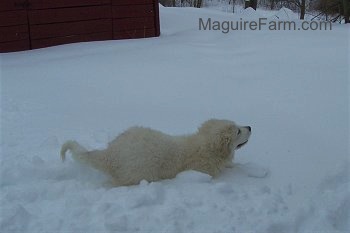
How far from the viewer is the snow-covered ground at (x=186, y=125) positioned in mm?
2832

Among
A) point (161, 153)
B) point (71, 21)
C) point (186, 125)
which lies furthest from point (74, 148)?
point (71, 21)

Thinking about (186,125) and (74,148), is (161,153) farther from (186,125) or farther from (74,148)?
(186,125)

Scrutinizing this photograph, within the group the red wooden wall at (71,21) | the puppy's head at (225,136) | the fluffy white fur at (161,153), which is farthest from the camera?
the red wooden wall at (71,21)

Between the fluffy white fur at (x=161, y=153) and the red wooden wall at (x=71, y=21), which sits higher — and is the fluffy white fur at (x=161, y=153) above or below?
below

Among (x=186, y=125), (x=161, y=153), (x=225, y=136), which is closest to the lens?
(x=161, y=153)

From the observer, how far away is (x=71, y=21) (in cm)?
933

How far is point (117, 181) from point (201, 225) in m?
0.82

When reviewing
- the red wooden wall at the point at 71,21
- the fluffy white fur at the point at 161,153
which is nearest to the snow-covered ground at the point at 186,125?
the fluffy white fur at the point at 161,153

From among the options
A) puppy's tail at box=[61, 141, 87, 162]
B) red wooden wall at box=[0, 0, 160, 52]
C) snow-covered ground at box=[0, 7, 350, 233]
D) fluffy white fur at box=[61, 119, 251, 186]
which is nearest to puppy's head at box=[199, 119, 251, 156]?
fluffy white fur at box=[61, 119, 251, 186]

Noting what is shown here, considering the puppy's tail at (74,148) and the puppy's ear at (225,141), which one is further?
the puppy's ear at (225,141)

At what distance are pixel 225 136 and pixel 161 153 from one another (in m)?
0.55

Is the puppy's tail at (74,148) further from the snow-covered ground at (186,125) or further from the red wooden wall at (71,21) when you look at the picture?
the red wooden wall at (71,21)

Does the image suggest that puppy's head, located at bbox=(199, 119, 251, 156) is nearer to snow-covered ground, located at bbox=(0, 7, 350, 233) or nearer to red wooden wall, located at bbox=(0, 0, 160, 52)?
snow-covered ground, located at bbox=(0, 7, 350, 233)

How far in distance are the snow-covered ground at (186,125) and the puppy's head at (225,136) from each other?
21cm
